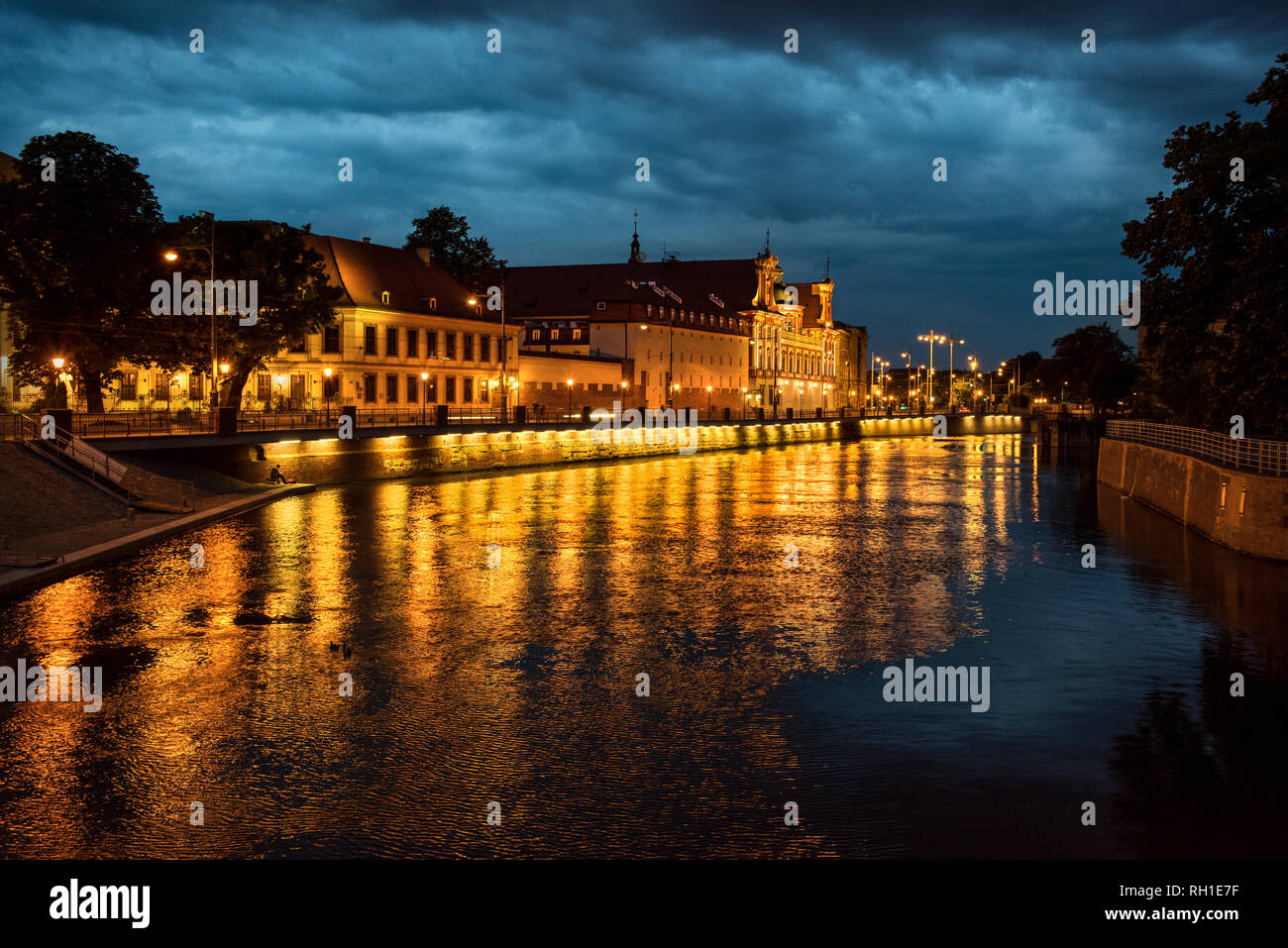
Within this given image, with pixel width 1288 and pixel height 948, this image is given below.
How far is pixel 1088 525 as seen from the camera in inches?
1339

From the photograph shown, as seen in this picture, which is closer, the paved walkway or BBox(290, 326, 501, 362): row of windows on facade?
the paved walkway

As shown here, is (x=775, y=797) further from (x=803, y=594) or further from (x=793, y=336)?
(x=793, y=336)

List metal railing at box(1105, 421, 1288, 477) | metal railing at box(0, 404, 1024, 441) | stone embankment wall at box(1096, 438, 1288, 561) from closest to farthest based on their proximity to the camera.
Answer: stone embankment wall at box(1096, 438, 1288, 561), metal railing at box(1105, 421, 1288, 477), metal railing at box(0, 404, 1024, 441)

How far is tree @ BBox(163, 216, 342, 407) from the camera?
179 ft

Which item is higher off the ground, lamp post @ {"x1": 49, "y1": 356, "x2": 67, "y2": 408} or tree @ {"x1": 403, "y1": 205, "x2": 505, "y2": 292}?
tree @ {"x1": 403, "y1": 205, "x2": 505, "y2": 292}

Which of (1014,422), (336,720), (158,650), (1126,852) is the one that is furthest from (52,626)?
(1014,422)

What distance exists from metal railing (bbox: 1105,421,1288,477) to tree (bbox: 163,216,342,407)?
128ft

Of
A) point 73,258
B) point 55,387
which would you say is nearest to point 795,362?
point 55,387

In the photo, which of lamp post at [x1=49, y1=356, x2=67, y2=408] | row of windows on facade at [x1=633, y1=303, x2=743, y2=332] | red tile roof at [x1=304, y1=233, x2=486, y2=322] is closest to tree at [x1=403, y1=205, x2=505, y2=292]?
red tile roof at [x1=304, y1=233, x2=486, y2=322]

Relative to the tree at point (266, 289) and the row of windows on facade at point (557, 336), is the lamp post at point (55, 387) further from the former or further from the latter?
the row of windows on facade at point (557, 336)

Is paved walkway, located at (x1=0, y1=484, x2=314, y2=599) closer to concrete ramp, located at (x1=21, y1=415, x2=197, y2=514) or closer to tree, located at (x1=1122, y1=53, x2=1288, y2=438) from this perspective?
concrete ramp, located at (x1=21, y1=415, x2=197, y2=514)

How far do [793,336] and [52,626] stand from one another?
137 m

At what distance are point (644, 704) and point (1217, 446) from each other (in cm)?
2832

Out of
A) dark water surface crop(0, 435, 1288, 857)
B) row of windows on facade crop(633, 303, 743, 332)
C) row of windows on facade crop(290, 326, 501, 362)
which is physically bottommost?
dark water surface crop(0, 435, 1288, 857)
